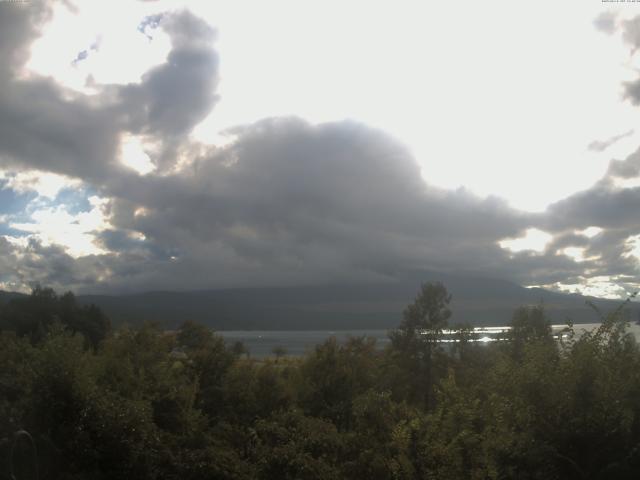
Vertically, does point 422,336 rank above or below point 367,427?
above

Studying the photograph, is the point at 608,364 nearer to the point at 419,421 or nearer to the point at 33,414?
the point at 419,421

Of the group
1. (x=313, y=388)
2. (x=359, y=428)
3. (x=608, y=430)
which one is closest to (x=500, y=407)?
(x=608, y=430)

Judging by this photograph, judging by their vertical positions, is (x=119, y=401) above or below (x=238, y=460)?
above

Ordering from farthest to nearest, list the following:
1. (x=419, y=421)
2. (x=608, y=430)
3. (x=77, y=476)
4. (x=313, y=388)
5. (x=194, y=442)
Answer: (x=313, y=388) < (x=194, y=442) < (x=77, y=476) < (x=419, y=421) < (x=608, y=430)

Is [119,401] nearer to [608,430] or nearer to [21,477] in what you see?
[21,477]

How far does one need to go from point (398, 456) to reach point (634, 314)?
7.42 metres

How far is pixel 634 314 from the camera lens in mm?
14953

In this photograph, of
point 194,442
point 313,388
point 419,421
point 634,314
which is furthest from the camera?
point 313,388

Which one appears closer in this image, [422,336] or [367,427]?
[367,427]

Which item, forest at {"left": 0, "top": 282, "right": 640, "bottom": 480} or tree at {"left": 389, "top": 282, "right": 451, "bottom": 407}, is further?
tree at {"left": 389, "top": 282, "right": 451, "bottom": 407}

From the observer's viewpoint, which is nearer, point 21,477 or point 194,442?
point 21,477

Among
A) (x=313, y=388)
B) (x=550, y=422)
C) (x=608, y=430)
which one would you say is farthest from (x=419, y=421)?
(x=313, y=388)

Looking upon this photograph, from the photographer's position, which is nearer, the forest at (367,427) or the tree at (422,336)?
the forest at (367,427)

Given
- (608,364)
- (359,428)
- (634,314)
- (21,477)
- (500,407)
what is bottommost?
(21,477)
